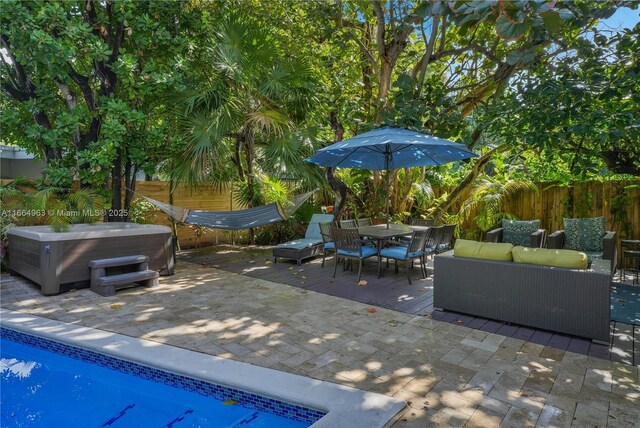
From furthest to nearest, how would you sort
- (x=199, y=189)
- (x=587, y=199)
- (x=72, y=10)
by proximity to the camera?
1. (x=199, y=189)
2. (x=587, y=199)
3. (x=72, y=10)

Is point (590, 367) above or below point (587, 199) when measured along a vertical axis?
below

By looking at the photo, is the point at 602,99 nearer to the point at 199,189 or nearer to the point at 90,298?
the point at 90,298

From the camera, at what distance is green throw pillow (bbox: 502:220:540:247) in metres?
6.42

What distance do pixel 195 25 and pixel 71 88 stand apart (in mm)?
2224

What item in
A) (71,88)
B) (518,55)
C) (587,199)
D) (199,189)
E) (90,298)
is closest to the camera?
(518,55)

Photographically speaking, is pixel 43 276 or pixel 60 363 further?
pixel 43 276

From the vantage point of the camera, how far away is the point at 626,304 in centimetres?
428

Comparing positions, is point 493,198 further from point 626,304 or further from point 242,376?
point 242,376

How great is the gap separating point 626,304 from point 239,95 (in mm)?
6165

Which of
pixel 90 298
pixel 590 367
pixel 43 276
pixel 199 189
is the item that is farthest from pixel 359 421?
pixel 199 189

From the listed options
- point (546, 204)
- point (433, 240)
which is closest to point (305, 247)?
point (433, 240)

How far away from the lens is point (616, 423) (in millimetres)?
2146

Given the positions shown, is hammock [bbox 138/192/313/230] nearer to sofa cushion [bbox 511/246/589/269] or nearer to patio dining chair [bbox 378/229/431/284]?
patio dining chair [bbox 378/229/431/284]

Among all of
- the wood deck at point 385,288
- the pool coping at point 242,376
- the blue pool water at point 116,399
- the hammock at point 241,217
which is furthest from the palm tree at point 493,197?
the blue pool water at point 116,399
